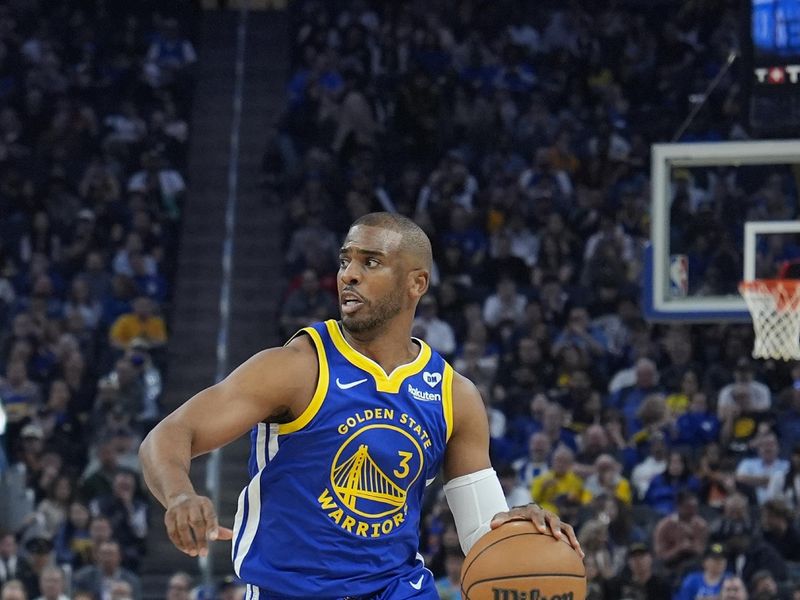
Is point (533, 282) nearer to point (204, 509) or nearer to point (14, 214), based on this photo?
point (14, 214)

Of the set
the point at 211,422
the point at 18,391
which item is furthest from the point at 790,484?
the point at 211,422

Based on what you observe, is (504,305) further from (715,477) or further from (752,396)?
(715,477)

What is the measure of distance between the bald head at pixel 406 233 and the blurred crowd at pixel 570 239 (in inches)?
192

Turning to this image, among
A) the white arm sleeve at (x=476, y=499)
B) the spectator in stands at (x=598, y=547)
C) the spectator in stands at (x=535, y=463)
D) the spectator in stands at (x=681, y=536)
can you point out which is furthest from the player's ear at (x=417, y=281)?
the spectator in stands at (x=535, y=463)

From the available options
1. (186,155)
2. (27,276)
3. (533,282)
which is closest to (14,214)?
(27,276)

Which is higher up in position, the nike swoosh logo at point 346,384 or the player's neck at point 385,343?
the player's neck at point 385,343

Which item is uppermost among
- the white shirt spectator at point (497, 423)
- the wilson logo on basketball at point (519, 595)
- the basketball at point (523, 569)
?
the basketball at point (523, 569)

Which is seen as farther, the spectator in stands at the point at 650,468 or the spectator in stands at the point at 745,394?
the spectator in stands at the point at 745,394

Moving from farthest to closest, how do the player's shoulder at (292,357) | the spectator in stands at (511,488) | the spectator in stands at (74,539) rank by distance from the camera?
the spectator in stands at (74,539) → the spectator in stands at (511,488) → the player's shoulder at (292,357)

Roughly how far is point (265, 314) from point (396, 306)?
1137cm

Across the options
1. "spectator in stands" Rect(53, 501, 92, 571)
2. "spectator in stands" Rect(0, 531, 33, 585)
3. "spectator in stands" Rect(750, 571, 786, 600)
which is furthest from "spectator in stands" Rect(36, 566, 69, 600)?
"spectator in stands" Rect(750, 571, 786, 600)

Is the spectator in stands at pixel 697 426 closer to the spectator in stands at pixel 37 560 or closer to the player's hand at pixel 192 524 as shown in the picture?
the spectator in stands at pixel 37 560

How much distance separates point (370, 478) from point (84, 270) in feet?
36.9

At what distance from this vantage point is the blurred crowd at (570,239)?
11.9 meters
